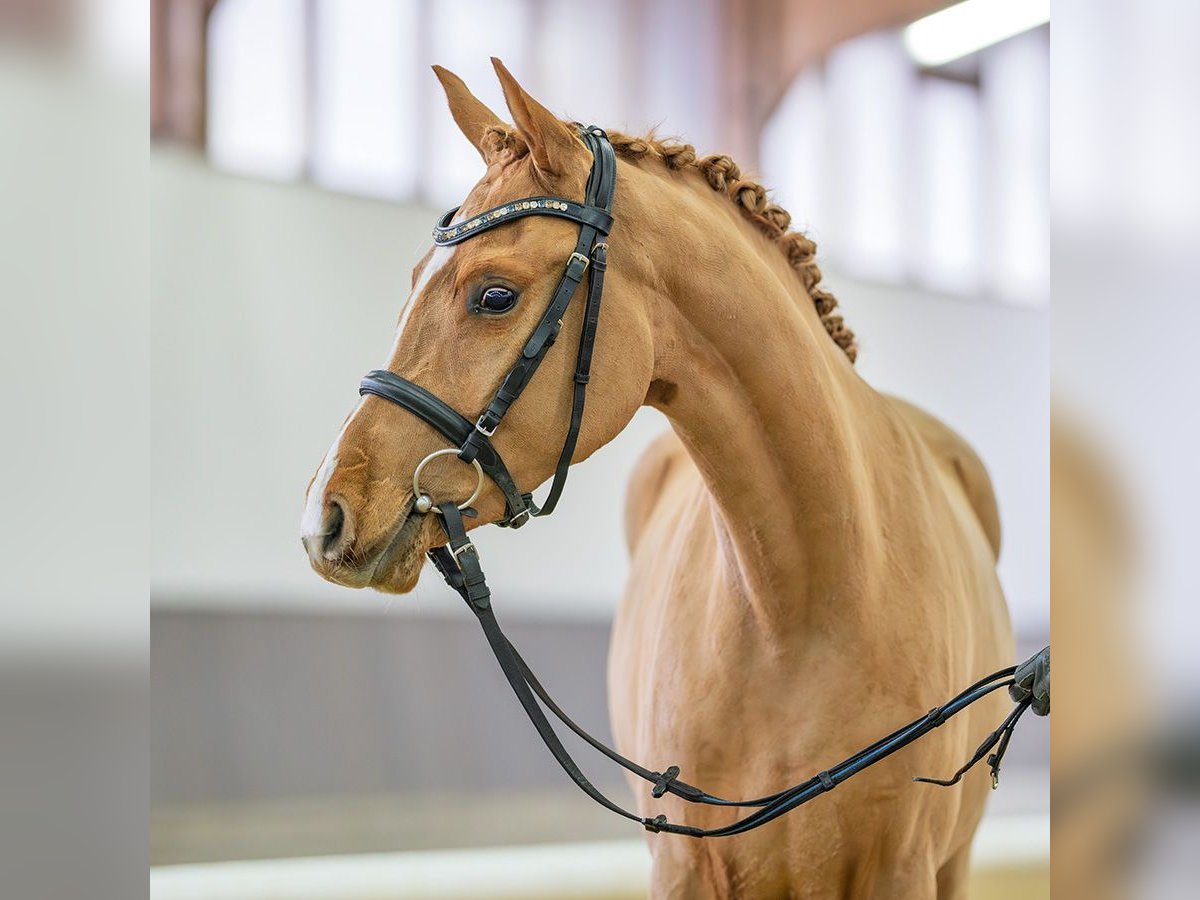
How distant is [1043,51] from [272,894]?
2691 mm

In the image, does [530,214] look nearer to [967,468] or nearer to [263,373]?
[967,468]

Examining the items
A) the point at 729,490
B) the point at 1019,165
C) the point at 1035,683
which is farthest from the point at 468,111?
the point at 1019,165

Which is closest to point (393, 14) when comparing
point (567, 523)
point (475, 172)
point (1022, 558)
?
point (475, 172)

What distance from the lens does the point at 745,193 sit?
141cm

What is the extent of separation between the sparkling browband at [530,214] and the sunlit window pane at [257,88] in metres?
1.60

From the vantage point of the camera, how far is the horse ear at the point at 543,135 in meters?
1.17

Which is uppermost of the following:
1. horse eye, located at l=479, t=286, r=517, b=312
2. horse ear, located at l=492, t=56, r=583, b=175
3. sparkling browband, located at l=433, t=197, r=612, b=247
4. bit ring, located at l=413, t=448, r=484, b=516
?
horse ear, located at l=492, t=56, r=583, b=175

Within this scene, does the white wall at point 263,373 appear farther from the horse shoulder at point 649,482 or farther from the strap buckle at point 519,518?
the strap buckle at point 519,518

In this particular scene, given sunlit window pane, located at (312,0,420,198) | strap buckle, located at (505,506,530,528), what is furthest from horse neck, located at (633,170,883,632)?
sunlit window pane, located at (312,0,420,198)

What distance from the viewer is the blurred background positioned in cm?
255

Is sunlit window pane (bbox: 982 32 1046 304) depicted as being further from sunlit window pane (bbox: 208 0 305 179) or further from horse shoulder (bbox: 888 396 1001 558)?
sunlit window pane (bbox: 208 0 305 179)

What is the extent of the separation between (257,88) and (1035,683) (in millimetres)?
2193

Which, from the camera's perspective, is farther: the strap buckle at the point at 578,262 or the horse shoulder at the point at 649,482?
the horse shoulder at the point at 649,482

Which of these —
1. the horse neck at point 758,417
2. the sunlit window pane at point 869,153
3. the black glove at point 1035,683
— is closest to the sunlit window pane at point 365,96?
the sunlit window pane at point 869,153
